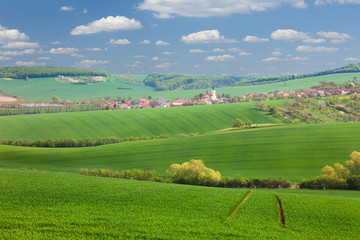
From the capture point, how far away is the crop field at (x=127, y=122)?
92500 mm

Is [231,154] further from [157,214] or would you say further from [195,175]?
[157,214]

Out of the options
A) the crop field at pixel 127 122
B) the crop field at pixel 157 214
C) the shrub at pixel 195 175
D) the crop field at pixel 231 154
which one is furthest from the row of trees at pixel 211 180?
the crop field at pixel 127 122

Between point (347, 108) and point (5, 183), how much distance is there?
137 metres

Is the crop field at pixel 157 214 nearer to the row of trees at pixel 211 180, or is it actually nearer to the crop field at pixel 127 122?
the row of trees at pixel 211 180

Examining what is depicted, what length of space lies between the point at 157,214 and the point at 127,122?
299 feet

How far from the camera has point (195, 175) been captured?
44.7 metres

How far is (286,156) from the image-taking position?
2432 inches

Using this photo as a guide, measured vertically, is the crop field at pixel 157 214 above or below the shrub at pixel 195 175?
above

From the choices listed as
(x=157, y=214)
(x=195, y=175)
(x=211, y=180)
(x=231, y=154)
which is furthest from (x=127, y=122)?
(x=157, y=214)

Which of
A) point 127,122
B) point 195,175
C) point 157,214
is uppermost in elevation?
point 127,122

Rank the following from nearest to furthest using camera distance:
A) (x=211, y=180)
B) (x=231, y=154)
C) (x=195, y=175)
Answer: (x=211, y=180) < (x=195, y=175) < (x=231, y=154)

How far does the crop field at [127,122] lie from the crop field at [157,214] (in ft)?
225

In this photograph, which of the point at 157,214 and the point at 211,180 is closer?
the point at 157,214

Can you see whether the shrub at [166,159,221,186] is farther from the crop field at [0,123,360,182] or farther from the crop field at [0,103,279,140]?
the crop field at [0,103,279,140]
